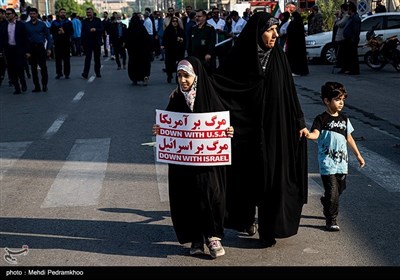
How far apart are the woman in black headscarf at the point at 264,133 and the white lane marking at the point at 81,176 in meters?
2.18

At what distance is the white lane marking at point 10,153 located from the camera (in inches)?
371

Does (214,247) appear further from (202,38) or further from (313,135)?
(202,38)

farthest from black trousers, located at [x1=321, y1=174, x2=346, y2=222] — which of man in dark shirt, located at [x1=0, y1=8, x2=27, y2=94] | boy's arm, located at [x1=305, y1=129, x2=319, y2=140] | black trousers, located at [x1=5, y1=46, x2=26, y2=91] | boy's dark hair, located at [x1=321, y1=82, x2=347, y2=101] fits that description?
black trousers, located at [x1=5, y1=46, x2=26, y2=91]

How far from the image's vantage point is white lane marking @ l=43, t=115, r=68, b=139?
11667 millimetres

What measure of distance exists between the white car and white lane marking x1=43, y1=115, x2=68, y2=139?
1342 centimetres

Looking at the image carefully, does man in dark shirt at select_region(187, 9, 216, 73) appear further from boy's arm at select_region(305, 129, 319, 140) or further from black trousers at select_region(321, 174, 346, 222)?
boy's arm at select_region(305, 129, 319, 140)

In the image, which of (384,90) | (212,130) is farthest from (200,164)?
(384,90)

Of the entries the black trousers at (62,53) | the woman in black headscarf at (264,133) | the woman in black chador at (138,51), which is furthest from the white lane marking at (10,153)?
the black trousers at (62,53)

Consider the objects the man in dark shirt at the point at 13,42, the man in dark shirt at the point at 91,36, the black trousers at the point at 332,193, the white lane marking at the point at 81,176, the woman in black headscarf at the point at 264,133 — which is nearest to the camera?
the woman in black headscarf at the point at 264,133

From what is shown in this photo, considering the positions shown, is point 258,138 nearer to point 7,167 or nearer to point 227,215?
point 227,215

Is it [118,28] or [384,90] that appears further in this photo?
[118,28]

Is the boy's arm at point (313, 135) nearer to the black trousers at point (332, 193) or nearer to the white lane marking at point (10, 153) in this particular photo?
the black trousers at point (332, 193)
